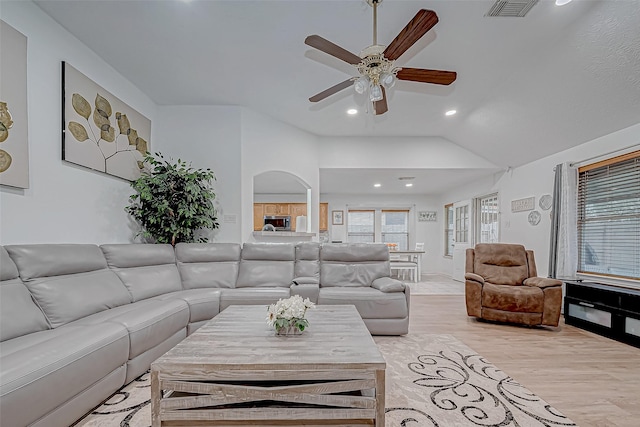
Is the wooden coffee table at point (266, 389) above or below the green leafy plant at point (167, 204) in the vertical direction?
below

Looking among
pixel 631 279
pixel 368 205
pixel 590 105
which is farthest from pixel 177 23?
pixel 368 205

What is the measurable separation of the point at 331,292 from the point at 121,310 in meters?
1.93

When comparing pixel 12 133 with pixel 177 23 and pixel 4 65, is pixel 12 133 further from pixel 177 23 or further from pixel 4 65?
pixel 177 23

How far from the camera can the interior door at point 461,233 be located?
6969 mm

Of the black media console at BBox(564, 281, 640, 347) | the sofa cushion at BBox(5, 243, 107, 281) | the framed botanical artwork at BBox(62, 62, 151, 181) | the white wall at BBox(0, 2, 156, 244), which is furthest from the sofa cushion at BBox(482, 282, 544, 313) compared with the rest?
the framed botanical artwork at BBox(62, 62, 151, 181)

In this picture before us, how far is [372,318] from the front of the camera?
3.22 m

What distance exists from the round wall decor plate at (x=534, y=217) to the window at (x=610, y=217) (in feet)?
2.13

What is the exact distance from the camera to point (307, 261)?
156 inches

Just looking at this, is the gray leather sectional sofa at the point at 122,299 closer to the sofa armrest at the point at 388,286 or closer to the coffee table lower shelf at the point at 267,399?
the sofa armrest at the point at 388,286

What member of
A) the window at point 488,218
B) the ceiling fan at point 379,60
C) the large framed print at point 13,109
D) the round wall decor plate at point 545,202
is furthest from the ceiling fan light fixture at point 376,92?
the window at point 488,218

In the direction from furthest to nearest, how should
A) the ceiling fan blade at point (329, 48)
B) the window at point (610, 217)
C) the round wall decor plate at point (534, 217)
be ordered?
the round wall decor plate at point (534, 217) → the window at point (610, 217) → the ceiling fan blade at point (329, 48)

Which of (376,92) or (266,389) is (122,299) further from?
(376,92)

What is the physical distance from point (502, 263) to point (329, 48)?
3612 mm

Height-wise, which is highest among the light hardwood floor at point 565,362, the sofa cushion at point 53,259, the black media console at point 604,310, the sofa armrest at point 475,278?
the sofa cushion at point 53,259
